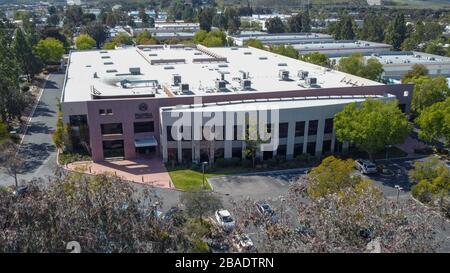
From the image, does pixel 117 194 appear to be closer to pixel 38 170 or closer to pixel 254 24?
pixel 38 170

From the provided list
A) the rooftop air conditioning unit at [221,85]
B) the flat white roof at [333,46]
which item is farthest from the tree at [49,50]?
the rooftop air conditioning unit at [221,85]

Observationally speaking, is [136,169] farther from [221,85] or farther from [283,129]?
[283,129]

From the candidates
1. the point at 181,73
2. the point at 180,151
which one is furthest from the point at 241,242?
the point at 181,73

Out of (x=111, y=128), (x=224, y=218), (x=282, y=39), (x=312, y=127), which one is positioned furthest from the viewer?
(x=282, y=39)

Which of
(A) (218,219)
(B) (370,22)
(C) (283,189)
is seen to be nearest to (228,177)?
(C) (283,189)

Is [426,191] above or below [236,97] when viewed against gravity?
below

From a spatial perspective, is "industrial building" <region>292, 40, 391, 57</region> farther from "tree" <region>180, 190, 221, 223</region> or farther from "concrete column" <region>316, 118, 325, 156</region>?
"tree" <region>180, 190, 221, 223</region>
